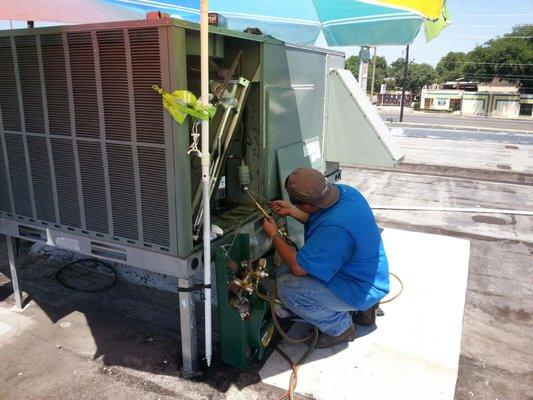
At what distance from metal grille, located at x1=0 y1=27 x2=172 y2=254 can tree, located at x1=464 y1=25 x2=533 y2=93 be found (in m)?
66.2

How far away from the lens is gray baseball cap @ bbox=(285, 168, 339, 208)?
2.93 m

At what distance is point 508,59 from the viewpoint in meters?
59.6

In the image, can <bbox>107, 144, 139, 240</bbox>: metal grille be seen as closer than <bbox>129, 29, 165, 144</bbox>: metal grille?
No

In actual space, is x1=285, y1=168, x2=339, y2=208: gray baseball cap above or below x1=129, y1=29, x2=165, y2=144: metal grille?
below

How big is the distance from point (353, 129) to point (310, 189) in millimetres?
2244

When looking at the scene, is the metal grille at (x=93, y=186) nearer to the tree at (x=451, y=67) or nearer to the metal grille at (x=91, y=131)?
the metal grille at (x=91, y=131)

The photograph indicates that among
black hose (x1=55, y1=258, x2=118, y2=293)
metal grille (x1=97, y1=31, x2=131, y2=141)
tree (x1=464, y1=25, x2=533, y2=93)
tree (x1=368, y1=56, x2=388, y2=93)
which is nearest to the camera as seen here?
metal grille (x1=97, y1=31, x2=131, y2=141)

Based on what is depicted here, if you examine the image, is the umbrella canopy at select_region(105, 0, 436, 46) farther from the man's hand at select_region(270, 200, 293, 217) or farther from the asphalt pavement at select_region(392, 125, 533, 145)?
the asphalt pavement at select_region(392, 125, 533, 145)

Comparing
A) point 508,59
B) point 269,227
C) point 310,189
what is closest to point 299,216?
point 269,227

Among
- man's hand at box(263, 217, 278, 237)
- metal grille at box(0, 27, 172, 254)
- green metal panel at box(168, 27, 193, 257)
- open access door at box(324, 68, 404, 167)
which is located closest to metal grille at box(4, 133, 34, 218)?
metal grille at box(0, 27, 172, 254)

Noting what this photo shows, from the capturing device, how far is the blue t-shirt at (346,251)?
9.46 ft

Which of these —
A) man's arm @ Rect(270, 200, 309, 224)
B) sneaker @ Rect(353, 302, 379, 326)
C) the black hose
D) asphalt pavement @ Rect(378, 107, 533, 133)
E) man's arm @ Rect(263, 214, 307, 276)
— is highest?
man's arm @ Rect(270, 200, 309, 224)

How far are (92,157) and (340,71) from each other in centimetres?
312

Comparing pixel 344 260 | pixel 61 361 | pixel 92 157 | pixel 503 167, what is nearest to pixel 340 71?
pixel 344 260
